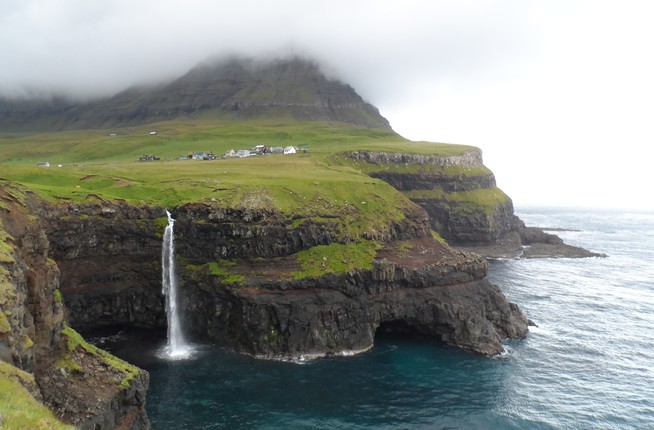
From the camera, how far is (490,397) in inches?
1820

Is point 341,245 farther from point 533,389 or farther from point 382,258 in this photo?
point 533,389

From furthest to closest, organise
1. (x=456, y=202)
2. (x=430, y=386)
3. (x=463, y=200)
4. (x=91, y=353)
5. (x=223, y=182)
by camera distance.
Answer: (x=463, y=200), (x=456, y=202), (x=223, y=182), (x=430, y=386), (x=91, y=353)

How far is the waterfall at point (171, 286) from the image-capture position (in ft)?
→ 188

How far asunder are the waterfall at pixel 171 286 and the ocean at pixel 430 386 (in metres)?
4.25

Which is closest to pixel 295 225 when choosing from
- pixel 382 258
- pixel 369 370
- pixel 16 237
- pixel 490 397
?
pixel 382 258

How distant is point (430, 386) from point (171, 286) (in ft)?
117

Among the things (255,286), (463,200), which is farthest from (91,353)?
(463,200)

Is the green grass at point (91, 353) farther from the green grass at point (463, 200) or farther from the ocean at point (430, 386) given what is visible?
the green grass at point (463, 200)

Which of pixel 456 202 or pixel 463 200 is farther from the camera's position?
pixel 463 200

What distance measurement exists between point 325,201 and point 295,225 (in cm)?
879

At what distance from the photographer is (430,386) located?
4819cm

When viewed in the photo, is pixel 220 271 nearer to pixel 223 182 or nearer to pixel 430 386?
pixel 223 182

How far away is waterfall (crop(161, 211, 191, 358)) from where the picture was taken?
57.4m

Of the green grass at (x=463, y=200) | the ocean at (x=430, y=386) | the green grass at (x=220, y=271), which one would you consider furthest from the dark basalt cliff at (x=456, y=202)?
the green grass at (x=220, y=271)
